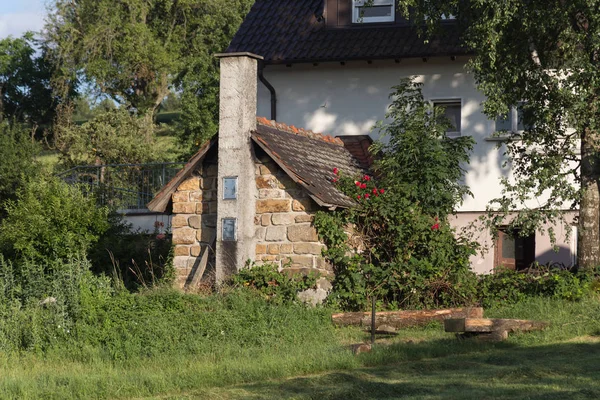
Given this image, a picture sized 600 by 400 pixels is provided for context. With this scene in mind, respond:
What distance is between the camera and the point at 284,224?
16.5 m

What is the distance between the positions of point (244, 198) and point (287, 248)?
3.59 ft

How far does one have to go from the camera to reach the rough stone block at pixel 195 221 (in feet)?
56.6

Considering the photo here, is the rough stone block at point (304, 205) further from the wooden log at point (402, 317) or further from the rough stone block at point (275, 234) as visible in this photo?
the wooden log at point (402, 317)

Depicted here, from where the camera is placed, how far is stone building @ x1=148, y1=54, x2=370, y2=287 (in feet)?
53.6

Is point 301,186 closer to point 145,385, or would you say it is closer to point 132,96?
point 145,385

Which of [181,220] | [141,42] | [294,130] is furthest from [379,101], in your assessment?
[141,42]

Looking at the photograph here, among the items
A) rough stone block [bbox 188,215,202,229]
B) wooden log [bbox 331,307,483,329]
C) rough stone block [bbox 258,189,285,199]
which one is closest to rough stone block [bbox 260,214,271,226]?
rough stone block [bbox 258,189,285,199]

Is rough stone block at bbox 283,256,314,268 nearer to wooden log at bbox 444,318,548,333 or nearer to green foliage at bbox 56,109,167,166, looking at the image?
wooden log at bbox 444,318,548,333

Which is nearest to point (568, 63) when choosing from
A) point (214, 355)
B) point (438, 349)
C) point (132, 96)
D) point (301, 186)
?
point (301, 186)

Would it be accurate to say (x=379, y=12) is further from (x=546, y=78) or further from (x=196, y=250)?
→ (x=196, y=250)

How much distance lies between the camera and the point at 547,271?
17.2 metres

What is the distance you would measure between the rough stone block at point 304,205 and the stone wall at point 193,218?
1539 mm

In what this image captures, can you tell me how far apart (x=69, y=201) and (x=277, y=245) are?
512 centimetres

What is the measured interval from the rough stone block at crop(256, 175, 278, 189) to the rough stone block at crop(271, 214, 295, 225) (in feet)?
1.64
